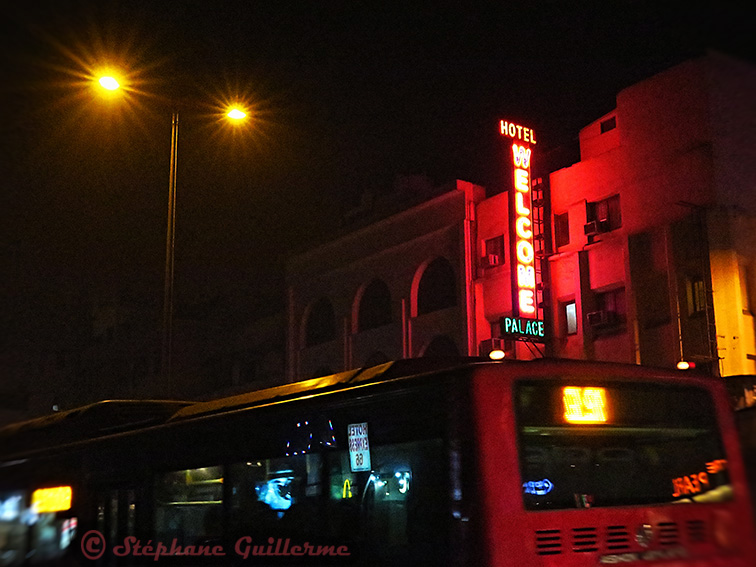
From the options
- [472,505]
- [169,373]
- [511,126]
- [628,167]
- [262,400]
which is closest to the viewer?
[472,505]

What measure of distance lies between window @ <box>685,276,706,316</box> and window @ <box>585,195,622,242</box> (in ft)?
7.89

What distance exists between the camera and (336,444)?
22.7ft

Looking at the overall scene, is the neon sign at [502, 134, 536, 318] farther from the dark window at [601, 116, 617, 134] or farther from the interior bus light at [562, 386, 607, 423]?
the interior bus light at [562, 386, 607, 423]

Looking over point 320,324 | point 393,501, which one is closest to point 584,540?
point 393,501

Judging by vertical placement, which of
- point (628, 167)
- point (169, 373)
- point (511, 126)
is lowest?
point (169, 373)

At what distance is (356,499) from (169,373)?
938 centimetres

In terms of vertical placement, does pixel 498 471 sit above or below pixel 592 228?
below

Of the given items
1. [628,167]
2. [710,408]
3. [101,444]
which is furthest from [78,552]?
[628,167]

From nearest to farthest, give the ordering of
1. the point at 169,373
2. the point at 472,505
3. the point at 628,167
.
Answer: the point at 472,505 → the point at 169,373 → the point at 628,167

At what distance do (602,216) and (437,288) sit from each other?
19.9 feet

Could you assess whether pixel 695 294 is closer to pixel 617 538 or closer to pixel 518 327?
pixel 518 327

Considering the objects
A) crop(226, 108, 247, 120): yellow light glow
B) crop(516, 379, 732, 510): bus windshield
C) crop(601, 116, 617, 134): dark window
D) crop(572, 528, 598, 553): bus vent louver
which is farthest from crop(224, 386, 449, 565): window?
crop(601, 116, 617, 134): dark window

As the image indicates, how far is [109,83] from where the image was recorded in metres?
14.6

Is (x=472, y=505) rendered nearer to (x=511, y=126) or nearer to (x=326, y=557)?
(x=326, y=557)
